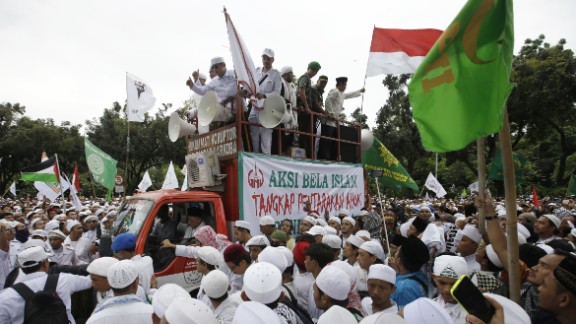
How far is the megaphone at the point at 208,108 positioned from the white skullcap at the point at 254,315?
4.73 metres

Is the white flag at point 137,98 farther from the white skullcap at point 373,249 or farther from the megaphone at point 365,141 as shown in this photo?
the white skullcap at point 373,249

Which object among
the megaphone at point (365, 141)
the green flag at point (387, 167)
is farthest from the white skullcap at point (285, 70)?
the green flag at point (387, 167)

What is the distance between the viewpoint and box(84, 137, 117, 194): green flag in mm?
9578

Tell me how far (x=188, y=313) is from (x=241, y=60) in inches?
198

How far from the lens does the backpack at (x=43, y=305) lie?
314cm

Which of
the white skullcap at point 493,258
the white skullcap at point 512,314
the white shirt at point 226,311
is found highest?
the white skullcap at point 512,314

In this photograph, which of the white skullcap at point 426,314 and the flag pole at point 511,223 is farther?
the flag pole at point 511,223

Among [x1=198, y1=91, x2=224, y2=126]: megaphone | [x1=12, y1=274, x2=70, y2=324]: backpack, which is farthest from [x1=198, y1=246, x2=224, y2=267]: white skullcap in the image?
[x1=198, y1=91, x2=224, y2=126]: megaphone

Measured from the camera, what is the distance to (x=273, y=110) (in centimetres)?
656

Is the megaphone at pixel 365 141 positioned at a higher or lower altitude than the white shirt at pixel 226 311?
higher

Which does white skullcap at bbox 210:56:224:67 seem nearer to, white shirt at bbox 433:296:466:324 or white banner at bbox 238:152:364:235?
white banner at bbox 238:152:364:235

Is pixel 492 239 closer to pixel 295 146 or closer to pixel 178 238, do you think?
pixel 178 238

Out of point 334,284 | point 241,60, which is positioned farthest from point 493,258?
point 241,60

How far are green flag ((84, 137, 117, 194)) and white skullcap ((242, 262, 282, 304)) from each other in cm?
823
